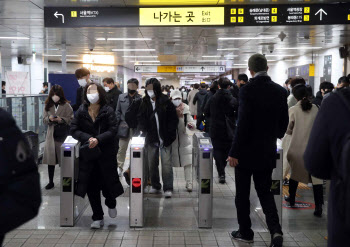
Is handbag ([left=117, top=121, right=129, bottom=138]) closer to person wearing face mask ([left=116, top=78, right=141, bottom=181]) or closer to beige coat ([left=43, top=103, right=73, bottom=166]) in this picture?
person wearing face mask ([left=116, top=78, right=141, bottom=181])

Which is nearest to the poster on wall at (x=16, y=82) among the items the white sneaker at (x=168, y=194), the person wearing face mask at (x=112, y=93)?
the person wearing face mask at (x=112, y=93)

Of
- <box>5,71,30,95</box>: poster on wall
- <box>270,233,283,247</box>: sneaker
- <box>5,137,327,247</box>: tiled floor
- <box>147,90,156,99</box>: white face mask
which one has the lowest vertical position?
<box>5,137,327,247</box>: tiled floor

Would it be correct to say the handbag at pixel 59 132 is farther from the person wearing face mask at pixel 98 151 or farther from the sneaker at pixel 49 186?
the person wearing face mask at pixel 98 151

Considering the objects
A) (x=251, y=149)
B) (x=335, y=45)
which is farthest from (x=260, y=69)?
(x=335, y=45)

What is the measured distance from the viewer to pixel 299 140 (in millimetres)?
5176

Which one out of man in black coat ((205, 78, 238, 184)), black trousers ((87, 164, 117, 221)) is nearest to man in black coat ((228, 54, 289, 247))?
black trousers ((87, 164, 117, 221))

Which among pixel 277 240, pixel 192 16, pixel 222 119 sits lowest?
pixel 277 240

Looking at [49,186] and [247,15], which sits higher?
[247,15]

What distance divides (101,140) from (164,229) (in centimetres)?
121

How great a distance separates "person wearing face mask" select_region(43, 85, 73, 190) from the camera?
635 cm

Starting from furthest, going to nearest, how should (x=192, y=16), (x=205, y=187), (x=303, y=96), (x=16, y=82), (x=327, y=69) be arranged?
(x=327, y=69), (x=16, y=82), (x=192, y=16), (x=303, y=96), (x=205, y=187)

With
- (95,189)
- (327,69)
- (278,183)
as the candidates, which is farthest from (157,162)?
(327,69)

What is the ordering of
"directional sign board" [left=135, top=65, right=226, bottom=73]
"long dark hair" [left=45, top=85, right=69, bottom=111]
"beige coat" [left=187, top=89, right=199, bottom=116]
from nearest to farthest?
"long dark hair" [left=45, top=85, right=69, bottom=111]
"beige coat" [left=187, top=89, right=199, bottom=116]
"directional sign board" [left=135, top=65, right=226, bottom=73]

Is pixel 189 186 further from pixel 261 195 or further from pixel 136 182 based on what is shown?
pixel 261 195
